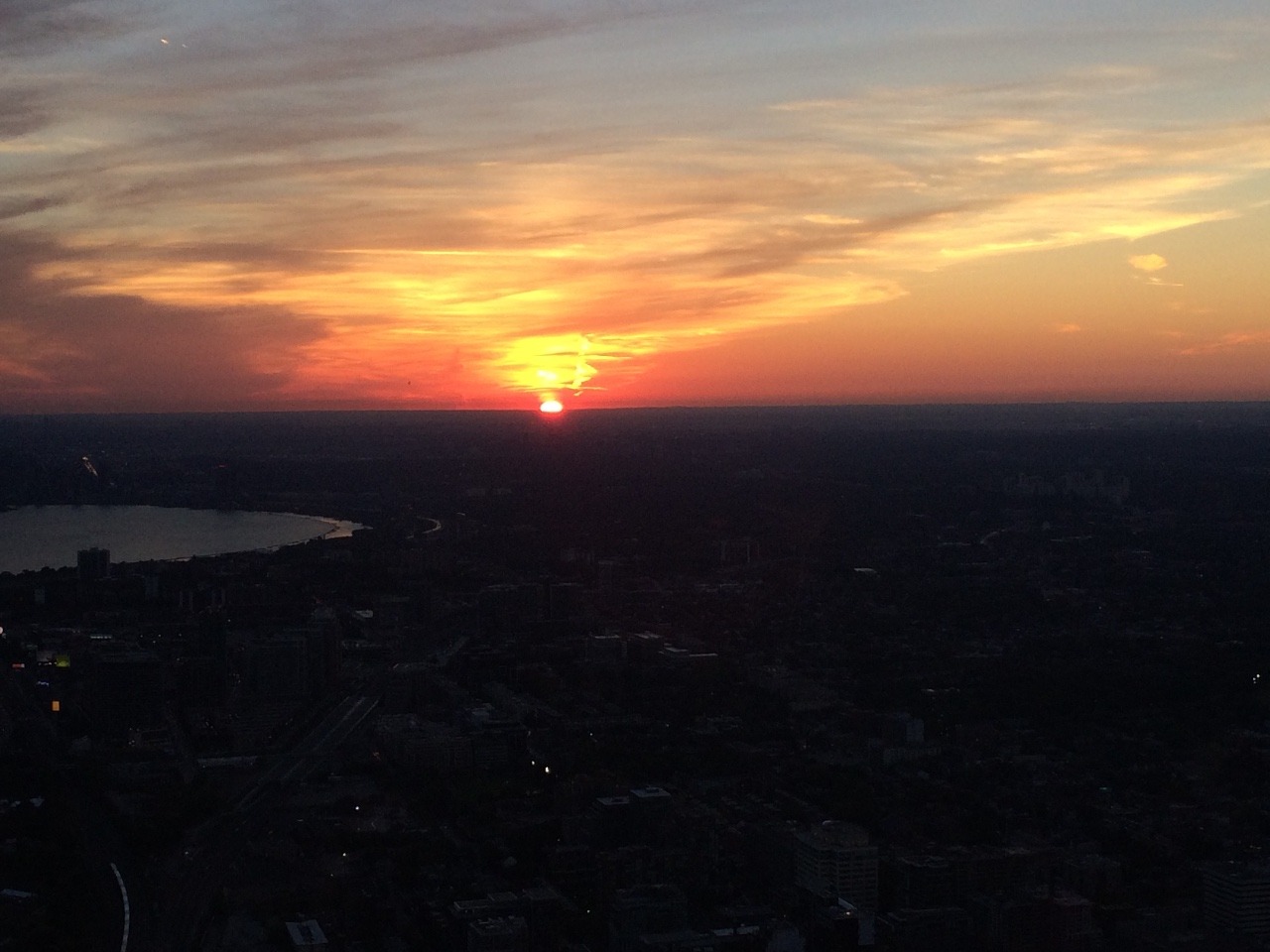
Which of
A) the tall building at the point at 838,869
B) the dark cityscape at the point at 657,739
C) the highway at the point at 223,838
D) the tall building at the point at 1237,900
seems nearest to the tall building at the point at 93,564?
the dark cityscape at the point at 657,739

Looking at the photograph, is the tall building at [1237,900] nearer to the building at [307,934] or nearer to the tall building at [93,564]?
the building at [307,934]

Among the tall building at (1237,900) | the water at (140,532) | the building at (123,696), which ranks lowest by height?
the tall building at (1237,900)

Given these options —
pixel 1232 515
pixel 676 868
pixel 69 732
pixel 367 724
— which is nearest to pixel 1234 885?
pixel 676 868

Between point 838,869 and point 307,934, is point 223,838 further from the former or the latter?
point 838,869

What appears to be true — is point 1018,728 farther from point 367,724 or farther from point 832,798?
point 367,724

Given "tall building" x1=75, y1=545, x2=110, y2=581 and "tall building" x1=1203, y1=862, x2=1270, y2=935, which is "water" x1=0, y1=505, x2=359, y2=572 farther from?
"tall building" x1=1203, y1=862, x2=1270, y2=935

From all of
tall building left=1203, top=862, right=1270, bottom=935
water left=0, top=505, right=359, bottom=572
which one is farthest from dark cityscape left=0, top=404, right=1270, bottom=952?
water left=0, top=505, right=359, bottom=572
